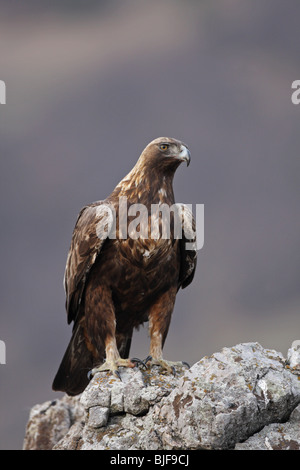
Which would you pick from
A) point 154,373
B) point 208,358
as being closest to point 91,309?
point 154,373

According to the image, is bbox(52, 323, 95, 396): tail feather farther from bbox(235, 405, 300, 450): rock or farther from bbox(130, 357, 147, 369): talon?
bbox(235, 405, 300, 450): rock

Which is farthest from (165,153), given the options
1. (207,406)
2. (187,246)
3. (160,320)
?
(207,406)

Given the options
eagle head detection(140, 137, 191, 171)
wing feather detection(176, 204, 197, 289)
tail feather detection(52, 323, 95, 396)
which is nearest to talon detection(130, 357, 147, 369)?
tail feather detection(52, 323, 95, 396)

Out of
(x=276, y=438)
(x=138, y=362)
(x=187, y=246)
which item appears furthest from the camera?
(x=187, y=246)

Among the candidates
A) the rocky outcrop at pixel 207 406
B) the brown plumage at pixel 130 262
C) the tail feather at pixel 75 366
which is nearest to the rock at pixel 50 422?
the tail feather at pixel 75 366

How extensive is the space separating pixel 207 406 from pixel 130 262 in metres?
2.40

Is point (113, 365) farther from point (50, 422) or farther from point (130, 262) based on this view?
point (50, 422)

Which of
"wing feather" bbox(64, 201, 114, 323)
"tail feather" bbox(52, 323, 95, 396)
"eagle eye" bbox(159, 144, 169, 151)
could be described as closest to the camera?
"wing feather" bbox(64, 201, 114, 323)

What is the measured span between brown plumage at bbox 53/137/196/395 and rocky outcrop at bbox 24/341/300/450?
0.62 meters

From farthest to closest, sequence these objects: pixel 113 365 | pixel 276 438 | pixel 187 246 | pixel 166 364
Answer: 1. pixel 187 246
2. pixel 166 364
3. pixel 113 365
4. pixel 276 438

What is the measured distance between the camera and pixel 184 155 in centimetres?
834

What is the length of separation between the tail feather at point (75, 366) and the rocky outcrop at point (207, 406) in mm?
1584

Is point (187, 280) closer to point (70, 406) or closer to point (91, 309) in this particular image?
point (91, 309)

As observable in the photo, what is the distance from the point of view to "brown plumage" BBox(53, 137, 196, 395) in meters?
8.20
